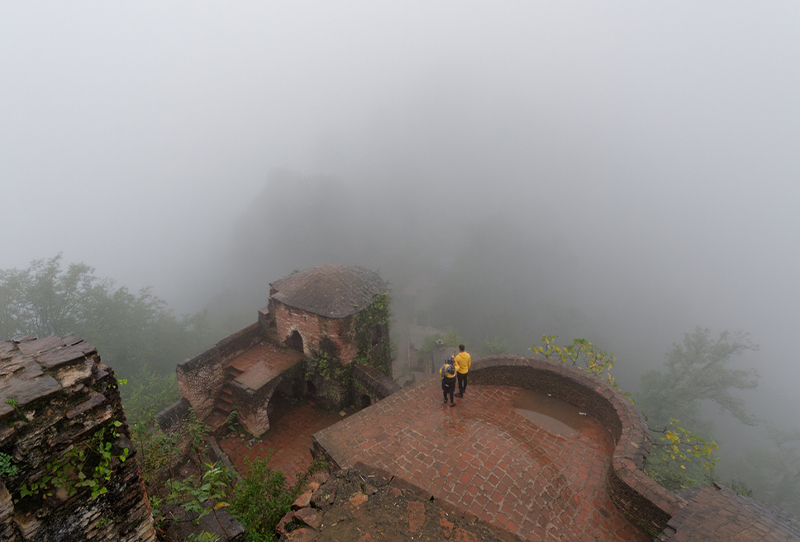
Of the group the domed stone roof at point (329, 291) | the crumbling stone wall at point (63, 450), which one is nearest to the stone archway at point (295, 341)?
the domed stone roof at point (329, 291)

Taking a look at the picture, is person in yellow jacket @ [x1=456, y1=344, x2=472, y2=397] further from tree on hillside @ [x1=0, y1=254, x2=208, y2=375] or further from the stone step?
tree on hillside @ [x1=0, y1=254, x2=208, y2=375]

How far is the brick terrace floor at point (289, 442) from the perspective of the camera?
9.21 metres

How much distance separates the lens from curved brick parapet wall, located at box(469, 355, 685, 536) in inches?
195

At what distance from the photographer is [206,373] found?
10.3 meters

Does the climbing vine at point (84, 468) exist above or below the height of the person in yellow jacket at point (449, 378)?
above

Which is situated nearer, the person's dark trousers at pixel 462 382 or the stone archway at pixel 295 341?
the person's dark trousers at pixel 462 382

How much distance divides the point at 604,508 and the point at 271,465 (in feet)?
26.0

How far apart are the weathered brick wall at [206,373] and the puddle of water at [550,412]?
8786 mm

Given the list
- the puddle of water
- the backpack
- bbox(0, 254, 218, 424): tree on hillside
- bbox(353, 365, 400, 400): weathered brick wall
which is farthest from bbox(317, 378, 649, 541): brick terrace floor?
bbox(0, 254, 218, 424): tree on hillside

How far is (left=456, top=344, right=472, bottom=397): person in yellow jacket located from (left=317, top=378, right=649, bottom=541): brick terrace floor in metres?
0.32

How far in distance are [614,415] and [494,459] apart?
269 cm

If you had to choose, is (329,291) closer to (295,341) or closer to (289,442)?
(295,341)

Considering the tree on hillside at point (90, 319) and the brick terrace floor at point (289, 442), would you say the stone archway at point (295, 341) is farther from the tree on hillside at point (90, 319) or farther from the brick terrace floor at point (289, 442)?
the tree on hillside at point (90, 319)

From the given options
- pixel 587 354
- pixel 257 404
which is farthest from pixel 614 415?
pixel 257 404
